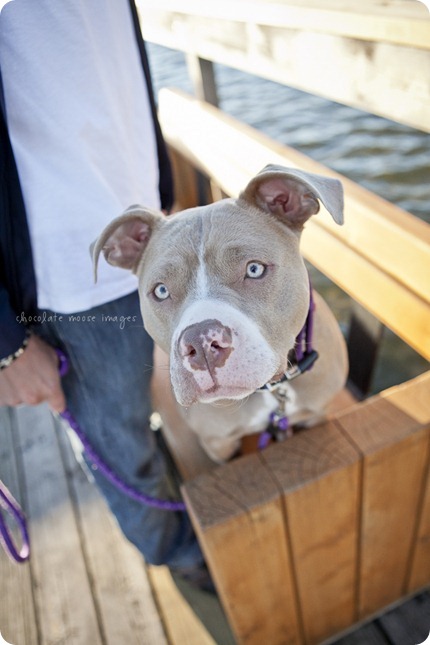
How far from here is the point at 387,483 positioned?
5.43 ft

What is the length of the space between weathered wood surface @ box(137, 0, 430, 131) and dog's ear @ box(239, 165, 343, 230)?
430mm

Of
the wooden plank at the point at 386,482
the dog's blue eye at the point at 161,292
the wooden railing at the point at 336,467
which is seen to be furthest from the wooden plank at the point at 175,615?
the dog's blue eye at the point at 161,292

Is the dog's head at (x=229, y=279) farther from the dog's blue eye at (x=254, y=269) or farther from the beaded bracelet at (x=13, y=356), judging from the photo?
the beaded bracelet at (x=13, y=356)

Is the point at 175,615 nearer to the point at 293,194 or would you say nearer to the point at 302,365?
the point at 302,365

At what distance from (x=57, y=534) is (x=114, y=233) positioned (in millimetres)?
1930

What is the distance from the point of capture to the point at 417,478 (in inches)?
67.1

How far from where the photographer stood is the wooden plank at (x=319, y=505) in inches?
59.5

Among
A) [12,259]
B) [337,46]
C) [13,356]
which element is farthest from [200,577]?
[337,46]

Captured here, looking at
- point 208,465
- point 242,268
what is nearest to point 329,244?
point 242,268

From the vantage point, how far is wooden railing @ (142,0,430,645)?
1504 millimetres

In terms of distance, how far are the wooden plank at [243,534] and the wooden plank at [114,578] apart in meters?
0.66

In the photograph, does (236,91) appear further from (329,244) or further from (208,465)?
(208,465)

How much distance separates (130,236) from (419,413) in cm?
105

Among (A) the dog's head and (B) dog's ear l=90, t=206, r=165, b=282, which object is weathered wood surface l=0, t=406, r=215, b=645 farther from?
(B) dog's ear l=90, t=206, r=165, b=282
